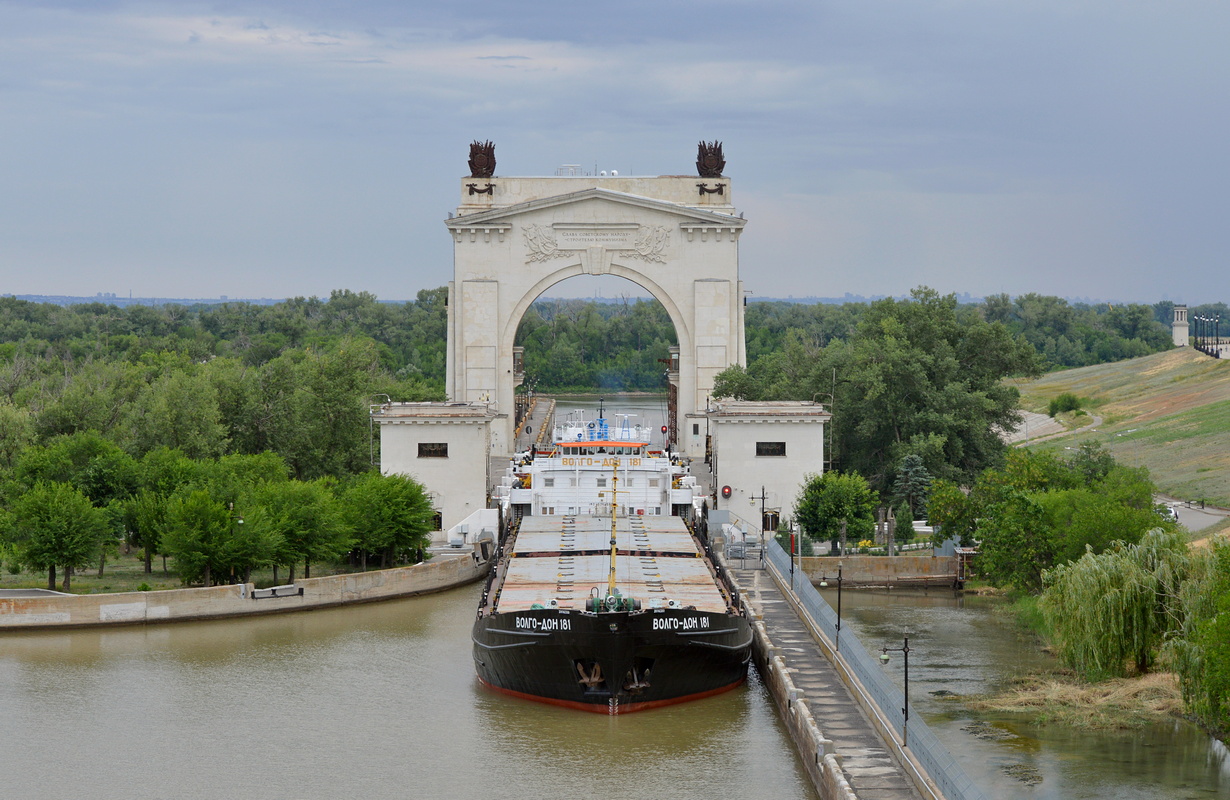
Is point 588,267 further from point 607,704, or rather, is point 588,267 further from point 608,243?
point 607,704

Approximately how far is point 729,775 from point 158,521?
25.1 m

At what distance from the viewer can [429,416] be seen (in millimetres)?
57125

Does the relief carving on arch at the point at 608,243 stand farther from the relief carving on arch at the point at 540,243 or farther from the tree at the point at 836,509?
the tree at the point at 836,509

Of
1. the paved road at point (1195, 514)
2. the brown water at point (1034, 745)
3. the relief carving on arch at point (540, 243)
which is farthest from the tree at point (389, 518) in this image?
the paved road at point (1195, 514)

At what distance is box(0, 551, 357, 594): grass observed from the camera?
4550 cm

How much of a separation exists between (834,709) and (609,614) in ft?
16.8

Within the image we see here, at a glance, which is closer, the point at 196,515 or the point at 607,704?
the point at 607,704

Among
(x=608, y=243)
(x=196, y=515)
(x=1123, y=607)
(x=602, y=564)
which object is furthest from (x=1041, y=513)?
(x=608, y=243)

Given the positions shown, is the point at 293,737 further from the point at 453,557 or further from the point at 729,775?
the point at 453,557

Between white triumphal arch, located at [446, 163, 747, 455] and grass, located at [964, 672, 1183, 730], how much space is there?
129ft

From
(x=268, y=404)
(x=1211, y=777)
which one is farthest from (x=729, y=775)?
(x=268, y=404)

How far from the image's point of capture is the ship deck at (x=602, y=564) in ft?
120

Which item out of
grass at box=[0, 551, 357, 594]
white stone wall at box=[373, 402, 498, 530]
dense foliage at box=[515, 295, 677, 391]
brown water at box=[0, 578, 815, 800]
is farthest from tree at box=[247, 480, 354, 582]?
dense foliage at box=[515, 295, 677, 391]

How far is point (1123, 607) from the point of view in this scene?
108 ft
